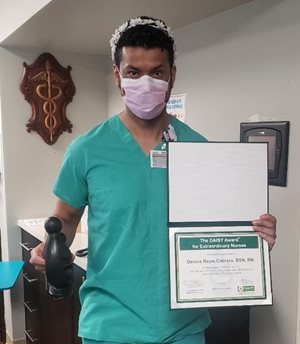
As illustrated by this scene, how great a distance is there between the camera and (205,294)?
0.96 metres

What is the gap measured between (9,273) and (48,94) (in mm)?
1093

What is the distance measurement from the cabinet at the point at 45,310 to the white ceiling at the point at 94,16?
111cm

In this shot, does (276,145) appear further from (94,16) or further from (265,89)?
(94,16)

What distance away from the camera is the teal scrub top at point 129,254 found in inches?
38.9

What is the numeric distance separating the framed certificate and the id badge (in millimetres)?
56

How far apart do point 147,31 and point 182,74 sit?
1.04 m

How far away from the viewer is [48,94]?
2.59 metres

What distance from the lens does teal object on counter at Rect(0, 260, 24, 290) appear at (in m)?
2.09

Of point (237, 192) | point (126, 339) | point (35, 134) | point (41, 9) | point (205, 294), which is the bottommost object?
point (126, 339)

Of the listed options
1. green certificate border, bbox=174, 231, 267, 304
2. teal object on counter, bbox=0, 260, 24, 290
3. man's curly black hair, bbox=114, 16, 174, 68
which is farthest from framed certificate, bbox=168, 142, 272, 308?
teal object on counter, bbox=0, 260, 24, 290

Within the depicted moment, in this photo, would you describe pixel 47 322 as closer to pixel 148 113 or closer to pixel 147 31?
pixel 148 113

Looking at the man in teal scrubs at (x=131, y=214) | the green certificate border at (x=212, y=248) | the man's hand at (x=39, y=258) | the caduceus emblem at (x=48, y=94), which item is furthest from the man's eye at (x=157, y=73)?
the caduceus emblem at (x=48, y=94)

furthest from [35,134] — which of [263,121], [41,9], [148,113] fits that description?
[148,113]

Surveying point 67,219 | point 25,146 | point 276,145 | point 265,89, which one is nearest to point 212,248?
point 67,219
